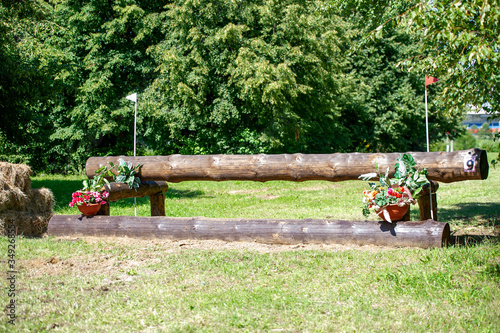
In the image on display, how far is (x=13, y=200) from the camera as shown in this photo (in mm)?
7277

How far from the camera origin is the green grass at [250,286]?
364 centimetres

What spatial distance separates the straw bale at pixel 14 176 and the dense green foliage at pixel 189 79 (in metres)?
7.52

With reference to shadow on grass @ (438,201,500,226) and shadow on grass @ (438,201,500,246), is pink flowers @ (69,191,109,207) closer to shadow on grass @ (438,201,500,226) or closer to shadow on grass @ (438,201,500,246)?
shadow on grass @ (438,201,500,246)

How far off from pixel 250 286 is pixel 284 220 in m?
1.91

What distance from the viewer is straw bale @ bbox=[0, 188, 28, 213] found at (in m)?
7.08

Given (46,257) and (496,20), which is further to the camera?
(46,257)

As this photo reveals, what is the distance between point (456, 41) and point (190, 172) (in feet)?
13.0

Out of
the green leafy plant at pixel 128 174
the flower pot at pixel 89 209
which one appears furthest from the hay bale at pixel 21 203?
the green leafy plant at pixel 128 174

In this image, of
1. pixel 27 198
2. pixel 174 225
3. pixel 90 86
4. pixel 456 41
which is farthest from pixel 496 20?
pixel 90 86

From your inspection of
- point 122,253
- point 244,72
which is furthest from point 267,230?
point 244,72

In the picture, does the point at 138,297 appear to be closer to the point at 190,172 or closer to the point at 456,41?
the point at 190,172

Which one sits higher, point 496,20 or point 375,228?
point 496,20

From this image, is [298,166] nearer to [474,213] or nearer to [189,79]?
[474,213]

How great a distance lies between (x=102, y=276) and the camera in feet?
16.2
